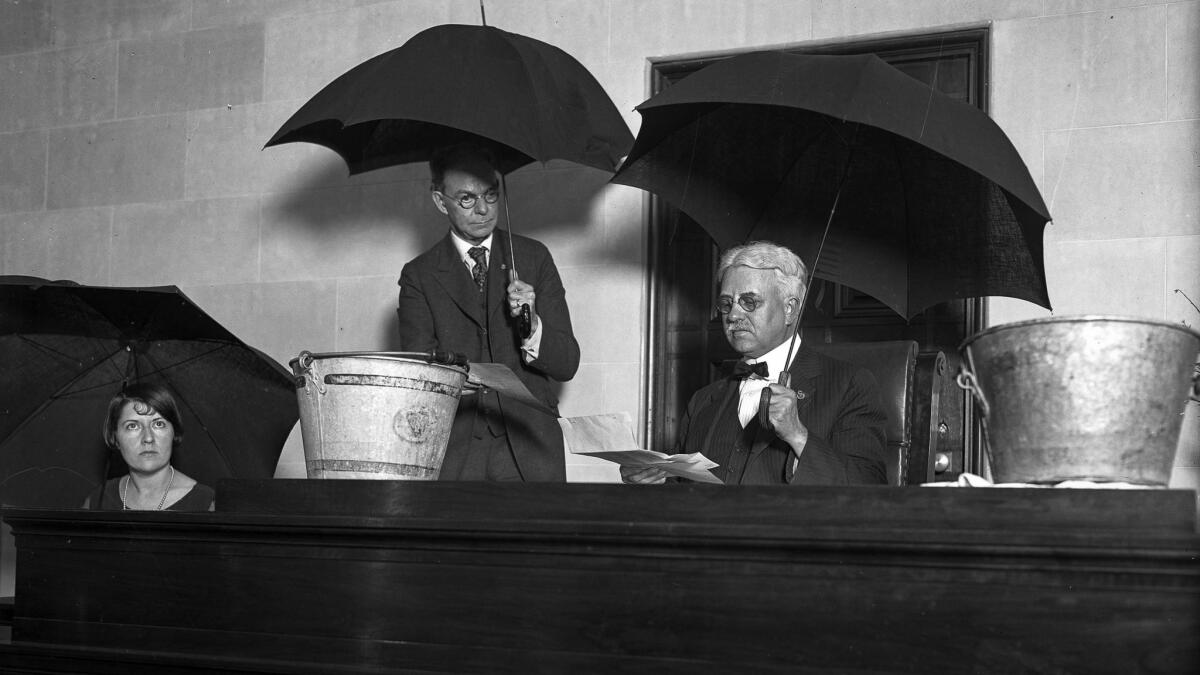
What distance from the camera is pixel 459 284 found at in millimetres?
3889

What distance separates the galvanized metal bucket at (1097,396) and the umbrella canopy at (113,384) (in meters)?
2.45

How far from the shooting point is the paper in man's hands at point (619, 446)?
252 cm

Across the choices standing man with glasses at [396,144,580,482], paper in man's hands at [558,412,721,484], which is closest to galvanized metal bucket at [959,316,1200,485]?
paper in man's hands at [558,412,721,484]

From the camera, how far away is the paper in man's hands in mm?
2520

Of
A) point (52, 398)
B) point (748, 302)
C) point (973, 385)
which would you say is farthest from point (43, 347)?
point (973, 385)

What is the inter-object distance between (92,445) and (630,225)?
183 cm

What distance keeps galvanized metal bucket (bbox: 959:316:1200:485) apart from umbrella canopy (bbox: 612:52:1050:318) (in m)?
0.78

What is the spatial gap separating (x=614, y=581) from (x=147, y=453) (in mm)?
2493

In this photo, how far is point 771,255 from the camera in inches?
144

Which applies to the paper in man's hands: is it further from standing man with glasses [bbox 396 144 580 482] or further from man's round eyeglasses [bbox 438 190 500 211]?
man's round eyeglasses [bbox 438 190 500 211]

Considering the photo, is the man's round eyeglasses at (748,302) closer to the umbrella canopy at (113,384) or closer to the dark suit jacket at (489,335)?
the dark suit jacket at (489,335)

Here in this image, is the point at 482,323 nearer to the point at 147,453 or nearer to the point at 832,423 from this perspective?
the point at 832,423

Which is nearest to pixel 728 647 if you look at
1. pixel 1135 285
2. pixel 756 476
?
pixel 756 476

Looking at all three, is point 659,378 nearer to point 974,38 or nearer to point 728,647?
point 974,38
